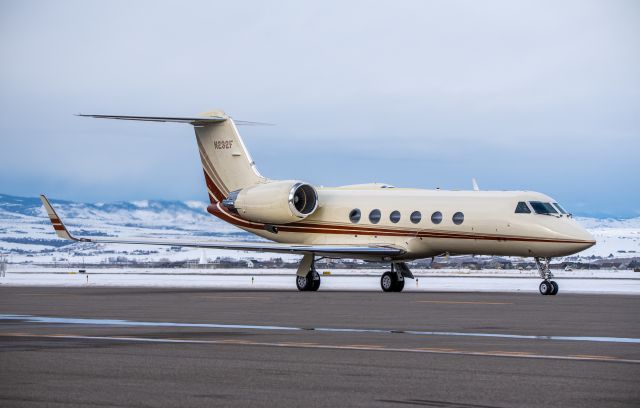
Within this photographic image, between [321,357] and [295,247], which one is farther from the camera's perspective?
[295,247]

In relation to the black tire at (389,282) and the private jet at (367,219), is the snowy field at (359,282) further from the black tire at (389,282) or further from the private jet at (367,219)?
the private jet at (367,219)

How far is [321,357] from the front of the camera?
14.0 m

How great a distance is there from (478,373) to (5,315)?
13.1 meters

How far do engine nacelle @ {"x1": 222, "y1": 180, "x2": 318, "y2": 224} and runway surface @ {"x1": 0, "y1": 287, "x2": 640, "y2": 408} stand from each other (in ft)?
48.3

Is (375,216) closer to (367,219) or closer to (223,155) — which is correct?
A: (367,219)

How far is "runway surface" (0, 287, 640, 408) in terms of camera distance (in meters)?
10.6

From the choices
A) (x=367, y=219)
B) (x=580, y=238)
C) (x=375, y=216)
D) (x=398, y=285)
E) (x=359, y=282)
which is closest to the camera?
(x=580, y=238)

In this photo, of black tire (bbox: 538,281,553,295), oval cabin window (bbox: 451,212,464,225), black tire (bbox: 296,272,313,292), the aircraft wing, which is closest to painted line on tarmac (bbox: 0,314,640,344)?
the aircraft wing

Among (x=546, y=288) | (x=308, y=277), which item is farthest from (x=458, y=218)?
(x=308, y=277)

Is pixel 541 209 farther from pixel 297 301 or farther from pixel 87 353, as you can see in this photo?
pixel 87 353

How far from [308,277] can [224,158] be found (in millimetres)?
7090

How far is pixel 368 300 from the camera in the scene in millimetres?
29203

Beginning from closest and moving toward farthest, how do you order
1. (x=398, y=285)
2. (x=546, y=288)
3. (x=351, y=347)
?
(x=351, y=347)
(x=546, y=288)
(x=398, y=285)

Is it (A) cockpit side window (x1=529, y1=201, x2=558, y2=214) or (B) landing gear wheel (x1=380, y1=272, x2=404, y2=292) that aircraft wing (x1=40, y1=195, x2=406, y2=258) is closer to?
(B) landing gear wheel (x1=380, y1=272, x2=404, y2=292)
